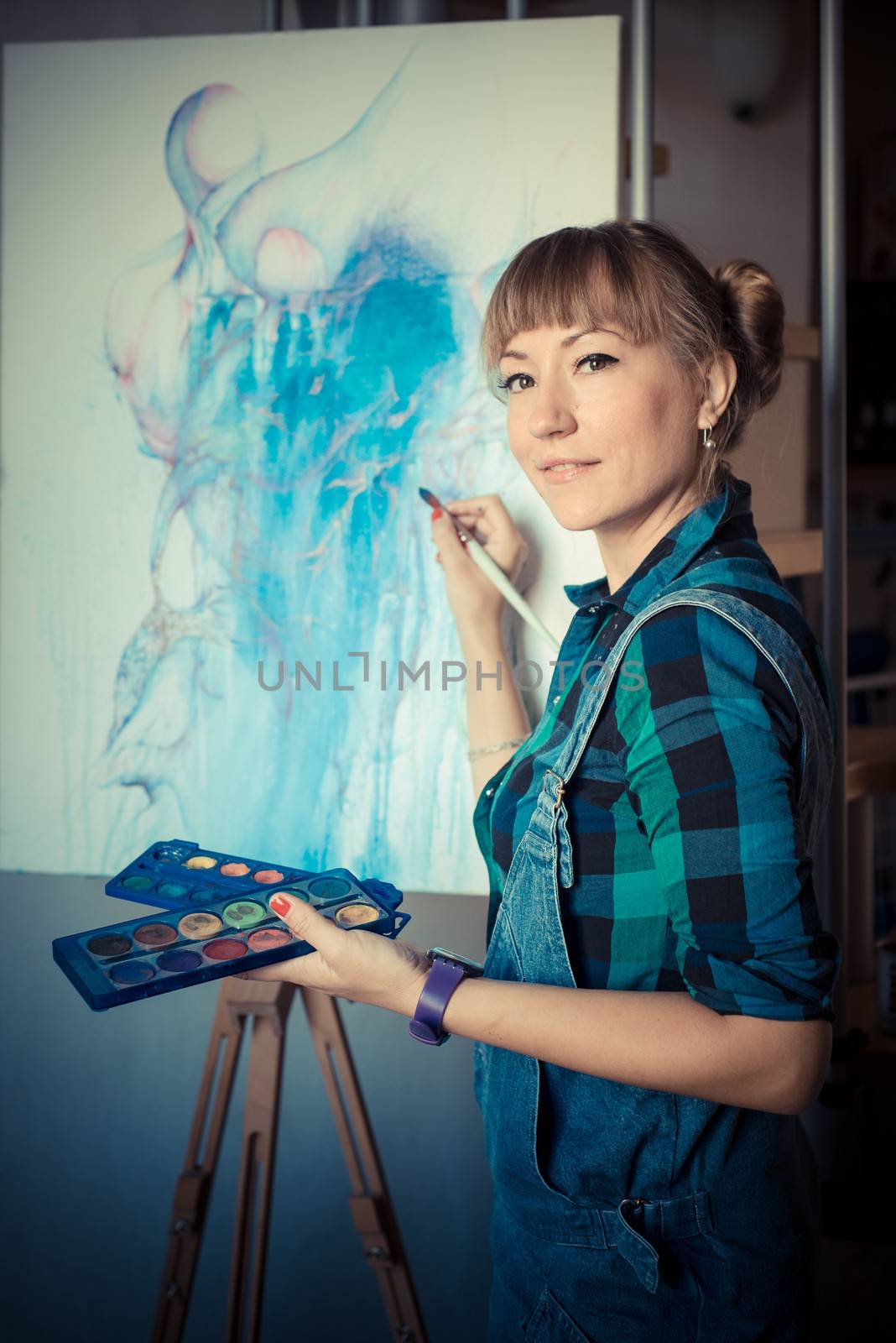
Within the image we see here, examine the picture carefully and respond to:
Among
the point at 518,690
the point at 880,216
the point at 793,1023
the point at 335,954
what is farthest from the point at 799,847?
the point at 880,216

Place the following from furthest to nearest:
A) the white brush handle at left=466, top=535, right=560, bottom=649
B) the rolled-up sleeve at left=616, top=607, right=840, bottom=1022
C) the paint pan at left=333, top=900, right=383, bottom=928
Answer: the white brush handle at left=466, top=535, right=560, bottom=649 < the paint pan at left=333, top=900, right=383, bottom=928 < the rolled-up sleeve at left=616, top=607, right=840, bottom=1022

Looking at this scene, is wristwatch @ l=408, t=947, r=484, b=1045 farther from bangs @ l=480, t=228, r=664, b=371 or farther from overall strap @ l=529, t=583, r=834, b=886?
bangs @ l=480, t=228, r=664, b=371

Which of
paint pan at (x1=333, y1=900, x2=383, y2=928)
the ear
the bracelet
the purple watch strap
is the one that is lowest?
the purple watch strap

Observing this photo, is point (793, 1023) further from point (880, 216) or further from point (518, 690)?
point (880, 216)

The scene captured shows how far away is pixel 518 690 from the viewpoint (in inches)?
55.7

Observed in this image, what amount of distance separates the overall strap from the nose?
203 mm

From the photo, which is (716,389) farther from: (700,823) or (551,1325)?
(551,1325)

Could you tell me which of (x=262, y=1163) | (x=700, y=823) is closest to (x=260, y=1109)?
(x=262, y=1163)

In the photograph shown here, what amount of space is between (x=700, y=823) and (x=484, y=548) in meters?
0.68

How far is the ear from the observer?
104 centimetres

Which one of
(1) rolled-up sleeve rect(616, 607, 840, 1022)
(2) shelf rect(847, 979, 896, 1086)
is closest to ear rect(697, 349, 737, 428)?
(1) rolled-up sleeve rect(616, 607, 840, 1022)

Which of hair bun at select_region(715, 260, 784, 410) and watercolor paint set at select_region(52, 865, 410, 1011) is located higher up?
hair bun at select_region(715, 260, 784, 410)

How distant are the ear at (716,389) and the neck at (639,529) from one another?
6 cm

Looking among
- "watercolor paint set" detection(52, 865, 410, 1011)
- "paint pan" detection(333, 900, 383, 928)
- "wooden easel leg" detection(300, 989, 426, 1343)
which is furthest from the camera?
"wooden easel leg" detection(300, 989, 426, 1343)
